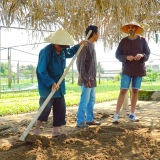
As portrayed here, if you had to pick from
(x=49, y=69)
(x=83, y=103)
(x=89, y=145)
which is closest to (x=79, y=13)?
(x=83, y=103)

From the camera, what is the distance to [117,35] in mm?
6449

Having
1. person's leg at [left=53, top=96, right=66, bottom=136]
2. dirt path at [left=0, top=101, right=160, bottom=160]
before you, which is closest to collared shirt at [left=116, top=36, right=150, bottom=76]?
dirt path at [left=0, top=101, right=160, bottom=160]

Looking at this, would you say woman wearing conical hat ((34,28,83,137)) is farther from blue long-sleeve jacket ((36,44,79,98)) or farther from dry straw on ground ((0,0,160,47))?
dry straw on ground ((0,0,160,47))

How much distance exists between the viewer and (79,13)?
16.6 ft

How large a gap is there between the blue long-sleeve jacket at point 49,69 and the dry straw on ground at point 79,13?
0.70 m

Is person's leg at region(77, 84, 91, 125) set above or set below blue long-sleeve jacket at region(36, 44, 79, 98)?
below

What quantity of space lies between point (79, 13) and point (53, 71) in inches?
80.7

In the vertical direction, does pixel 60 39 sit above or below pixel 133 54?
above

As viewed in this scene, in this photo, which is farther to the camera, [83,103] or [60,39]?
[83,103]

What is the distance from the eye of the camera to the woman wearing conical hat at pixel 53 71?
3.24 m

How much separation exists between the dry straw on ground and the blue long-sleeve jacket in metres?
0.70

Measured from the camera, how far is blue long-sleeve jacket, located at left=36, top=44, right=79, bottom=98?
322 cm

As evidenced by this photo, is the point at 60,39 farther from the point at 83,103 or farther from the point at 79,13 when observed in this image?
the point at 79,13

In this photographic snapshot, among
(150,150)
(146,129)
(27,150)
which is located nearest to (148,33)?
(146,129)
